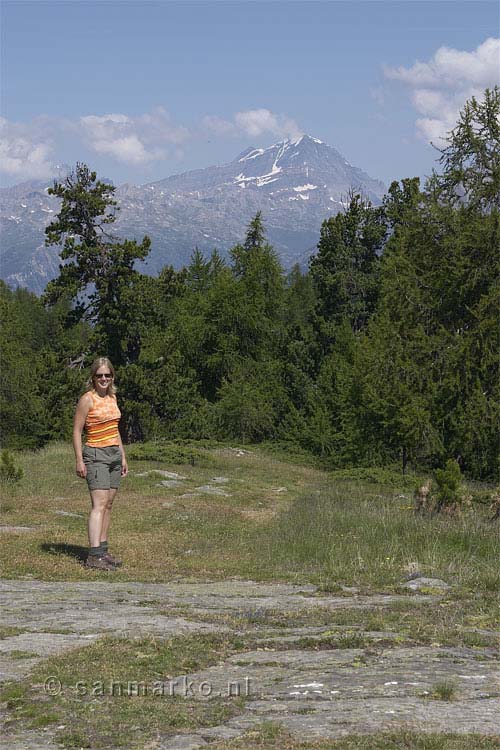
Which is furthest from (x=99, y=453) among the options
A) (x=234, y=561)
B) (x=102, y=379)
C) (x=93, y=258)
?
(x=93, y=258)

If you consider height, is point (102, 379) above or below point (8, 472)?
above

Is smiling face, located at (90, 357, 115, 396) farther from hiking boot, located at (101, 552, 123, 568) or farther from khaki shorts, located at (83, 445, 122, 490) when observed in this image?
hiking boot, located at (101, 552, 123, 568)

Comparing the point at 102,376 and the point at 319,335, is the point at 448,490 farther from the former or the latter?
the point at 319,335

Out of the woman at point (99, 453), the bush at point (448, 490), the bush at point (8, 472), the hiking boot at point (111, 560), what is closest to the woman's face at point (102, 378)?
the woman at point (99, 453)

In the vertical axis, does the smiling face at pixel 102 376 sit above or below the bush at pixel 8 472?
above

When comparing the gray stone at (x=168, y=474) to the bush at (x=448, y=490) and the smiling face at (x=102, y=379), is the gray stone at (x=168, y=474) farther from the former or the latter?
the smiling face at (x=102, y=379)

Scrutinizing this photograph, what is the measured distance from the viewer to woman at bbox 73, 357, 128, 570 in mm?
10953

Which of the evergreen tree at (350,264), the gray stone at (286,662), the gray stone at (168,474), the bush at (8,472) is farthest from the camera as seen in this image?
the evergreen tree at (350,264)

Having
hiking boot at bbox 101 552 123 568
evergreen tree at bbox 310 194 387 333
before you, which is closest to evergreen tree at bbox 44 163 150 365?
evergreen tree at bbox 310 194 387 333

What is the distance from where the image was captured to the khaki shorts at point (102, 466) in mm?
11078

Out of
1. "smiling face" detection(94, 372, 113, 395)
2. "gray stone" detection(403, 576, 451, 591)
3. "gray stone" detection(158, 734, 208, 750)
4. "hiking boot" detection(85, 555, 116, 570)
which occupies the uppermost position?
"smiling face" detection(94, 372, 113, 395)

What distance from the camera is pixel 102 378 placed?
11.0 metres

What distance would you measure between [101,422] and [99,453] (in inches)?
15.8

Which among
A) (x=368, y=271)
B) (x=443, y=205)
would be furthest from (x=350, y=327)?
(x=443, y=205)
